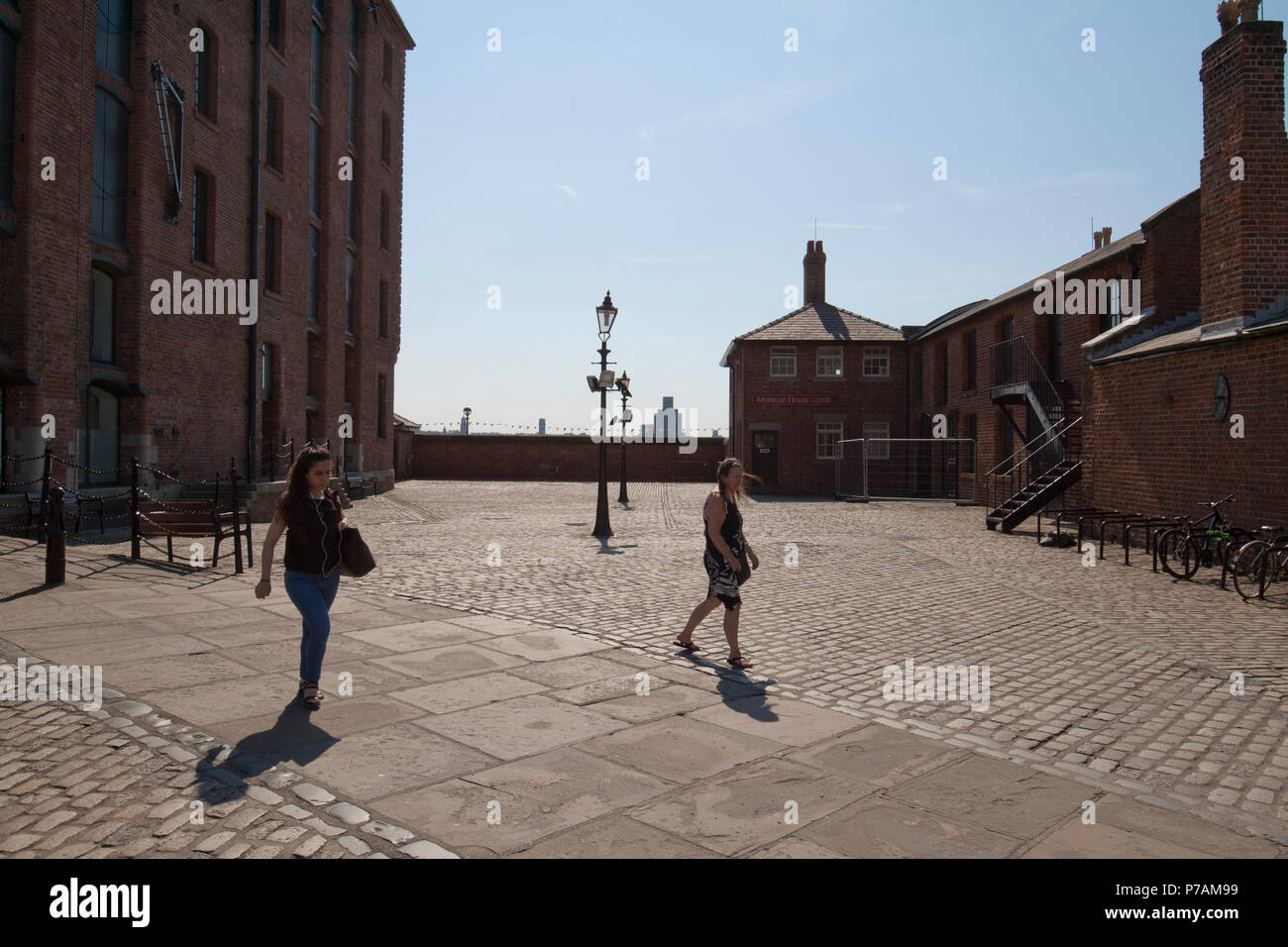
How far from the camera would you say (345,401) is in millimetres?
29719

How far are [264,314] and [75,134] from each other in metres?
7.59

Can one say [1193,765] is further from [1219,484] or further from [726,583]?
[1219,484]

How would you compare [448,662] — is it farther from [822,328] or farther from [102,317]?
[822,328]

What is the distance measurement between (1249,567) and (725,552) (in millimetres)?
7419

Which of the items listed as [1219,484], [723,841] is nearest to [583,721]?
[723,841]

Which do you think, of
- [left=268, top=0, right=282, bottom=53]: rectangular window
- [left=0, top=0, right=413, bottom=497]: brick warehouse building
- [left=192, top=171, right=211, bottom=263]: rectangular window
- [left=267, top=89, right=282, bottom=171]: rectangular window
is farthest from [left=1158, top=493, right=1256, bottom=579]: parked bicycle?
[left=268, top=0, right=282, bottom=53]: rectangular window

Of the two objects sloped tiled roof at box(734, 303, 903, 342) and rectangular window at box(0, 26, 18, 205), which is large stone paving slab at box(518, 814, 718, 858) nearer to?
rectangular window at box(0, 26, 18, 205)

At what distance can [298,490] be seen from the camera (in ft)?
18.0

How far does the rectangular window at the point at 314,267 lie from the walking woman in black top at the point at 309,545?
22.9 m

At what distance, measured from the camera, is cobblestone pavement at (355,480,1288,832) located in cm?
477

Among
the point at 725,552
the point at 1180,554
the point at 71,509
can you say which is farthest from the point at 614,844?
the point at 71,509

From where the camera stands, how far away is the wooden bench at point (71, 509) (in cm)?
1301

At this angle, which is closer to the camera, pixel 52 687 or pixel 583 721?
pixel 583 721

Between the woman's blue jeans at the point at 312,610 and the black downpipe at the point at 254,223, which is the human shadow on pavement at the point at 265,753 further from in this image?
the black downpipe at the point at 254,223
